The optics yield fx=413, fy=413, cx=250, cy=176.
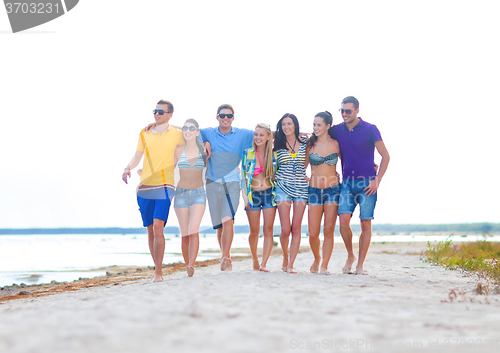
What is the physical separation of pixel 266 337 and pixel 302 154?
4.05 m

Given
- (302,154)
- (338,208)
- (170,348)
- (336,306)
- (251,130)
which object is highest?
(251,130)

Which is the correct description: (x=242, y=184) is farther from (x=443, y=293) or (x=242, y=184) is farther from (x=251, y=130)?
(x=443, y=293)

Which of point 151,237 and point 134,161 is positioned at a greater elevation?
point 134,161

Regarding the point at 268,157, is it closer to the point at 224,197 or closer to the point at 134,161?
the point at 224,197

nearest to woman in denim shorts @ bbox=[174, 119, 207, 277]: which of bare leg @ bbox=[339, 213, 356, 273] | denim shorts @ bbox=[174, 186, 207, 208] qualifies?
denim shorts @ bbox=[174, 186, 207, 208]

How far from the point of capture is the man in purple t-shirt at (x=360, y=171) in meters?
6.10

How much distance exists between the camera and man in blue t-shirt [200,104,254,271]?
20.8 ft

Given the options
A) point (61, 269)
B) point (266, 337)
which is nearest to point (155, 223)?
point (266, 337)

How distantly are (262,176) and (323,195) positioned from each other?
3.19 feet

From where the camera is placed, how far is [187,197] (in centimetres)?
618

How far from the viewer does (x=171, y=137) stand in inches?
243

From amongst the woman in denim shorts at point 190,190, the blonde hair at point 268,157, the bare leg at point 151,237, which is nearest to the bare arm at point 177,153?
the woman in denim shorts at point 190,190

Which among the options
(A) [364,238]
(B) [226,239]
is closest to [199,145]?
(B) [226,239]

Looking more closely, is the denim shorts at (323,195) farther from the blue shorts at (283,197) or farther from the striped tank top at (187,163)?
the striped tank top at (187,163)
